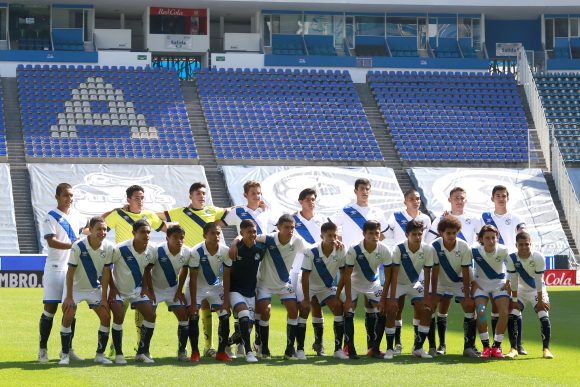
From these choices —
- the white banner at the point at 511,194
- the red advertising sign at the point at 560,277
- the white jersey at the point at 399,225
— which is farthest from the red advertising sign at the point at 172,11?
the white jersey at the point at 399,225

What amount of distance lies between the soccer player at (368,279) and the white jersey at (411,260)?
0.59 ft

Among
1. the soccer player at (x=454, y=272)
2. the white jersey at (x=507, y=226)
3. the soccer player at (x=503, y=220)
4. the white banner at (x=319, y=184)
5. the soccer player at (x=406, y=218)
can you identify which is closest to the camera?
the soccer player at (x=454, y=272)

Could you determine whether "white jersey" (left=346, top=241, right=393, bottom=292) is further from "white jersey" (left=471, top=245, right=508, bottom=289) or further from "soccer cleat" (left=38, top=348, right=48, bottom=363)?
"soccer cleat" (left=38, top=348, right=48, bottom=363)

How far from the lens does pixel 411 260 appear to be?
1288 cm

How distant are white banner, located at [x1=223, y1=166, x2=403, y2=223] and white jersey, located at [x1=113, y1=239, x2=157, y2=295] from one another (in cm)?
2178

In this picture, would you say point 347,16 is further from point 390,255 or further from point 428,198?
point 390,255

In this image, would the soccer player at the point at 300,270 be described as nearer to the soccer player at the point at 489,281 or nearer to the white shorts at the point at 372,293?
the white shorts at the point at 372,293

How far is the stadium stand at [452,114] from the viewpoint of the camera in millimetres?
38688

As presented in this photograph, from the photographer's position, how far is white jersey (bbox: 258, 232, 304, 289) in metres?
12.7

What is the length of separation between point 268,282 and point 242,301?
0.47 meters

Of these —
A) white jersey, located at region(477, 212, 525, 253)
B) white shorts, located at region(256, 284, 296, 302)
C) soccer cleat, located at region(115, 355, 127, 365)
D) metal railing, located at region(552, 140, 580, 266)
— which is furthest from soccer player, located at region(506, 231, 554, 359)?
metal railing, located at region(552, 140, 580, 266)

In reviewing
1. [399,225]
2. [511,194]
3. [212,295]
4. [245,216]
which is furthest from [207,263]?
[511,194]

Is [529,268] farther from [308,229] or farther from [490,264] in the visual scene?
[308,229]

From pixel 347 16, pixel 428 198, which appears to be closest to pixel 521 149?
pixel 428 198
